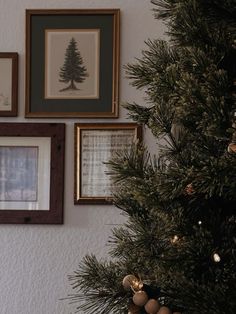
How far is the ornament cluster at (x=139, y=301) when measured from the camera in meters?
0.75

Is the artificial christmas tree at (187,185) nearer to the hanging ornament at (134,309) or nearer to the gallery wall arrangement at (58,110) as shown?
the hanging ornament at (134,309)

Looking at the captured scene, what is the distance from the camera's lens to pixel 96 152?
1.50 meters

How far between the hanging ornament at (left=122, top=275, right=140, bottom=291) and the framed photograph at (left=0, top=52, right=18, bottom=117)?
85 cm

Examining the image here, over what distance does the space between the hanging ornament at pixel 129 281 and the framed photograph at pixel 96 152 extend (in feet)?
2.33

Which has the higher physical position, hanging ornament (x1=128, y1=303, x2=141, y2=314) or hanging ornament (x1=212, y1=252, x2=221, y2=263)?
hanging ornament (x1=212, y1=252, x2=221, y2=263)

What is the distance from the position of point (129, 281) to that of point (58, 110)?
823mm

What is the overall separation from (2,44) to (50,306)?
0.77 m

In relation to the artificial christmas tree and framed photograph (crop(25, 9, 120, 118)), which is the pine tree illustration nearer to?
framed photograph (crop(25, 9, 120, 118))

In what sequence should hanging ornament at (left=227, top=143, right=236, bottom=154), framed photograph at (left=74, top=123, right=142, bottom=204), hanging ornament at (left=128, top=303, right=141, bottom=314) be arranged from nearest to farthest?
1. hanging ornament at (left=227, top=143, right=236, bottom=154)
2. hanging ornament at (left=128, top=303, right=141, bottom=314)
3. framed photograph at (left=74, top=123, right=142, bottom=204)

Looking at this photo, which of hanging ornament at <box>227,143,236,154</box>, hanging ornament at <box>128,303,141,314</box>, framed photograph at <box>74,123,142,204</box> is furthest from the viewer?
framed photograph at <box>74,123,142,204</box>

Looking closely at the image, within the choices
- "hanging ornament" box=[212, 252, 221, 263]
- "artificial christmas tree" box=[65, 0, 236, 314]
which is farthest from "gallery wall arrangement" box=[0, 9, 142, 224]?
"hanging ornament" box=[212, 252, 221, 263]

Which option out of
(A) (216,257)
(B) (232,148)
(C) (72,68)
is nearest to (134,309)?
(A) (216,257)

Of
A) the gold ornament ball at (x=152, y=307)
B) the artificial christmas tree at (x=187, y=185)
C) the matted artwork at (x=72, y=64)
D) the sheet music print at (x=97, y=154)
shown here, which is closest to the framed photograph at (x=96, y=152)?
the sheet music print at (x=97, y=154)

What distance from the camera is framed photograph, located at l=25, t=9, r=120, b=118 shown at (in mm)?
1509
